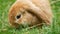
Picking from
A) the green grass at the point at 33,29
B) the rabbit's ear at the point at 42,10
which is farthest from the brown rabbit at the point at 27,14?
the green grass at the point at 33,29

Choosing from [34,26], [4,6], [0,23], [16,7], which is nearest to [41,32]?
[34,26]

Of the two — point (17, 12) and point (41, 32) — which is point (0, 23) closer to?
point (17, 12)

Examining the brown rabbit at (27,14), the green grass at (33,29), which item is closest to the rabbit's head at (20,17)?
the brown rabbit at (27,14)

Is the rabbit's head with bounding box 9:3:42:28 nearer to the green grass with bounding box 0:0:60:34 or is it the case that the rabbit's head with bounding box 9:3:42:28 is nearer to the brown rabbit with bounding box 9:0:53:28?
the brown rabbit with bounding box 9:0:53:28

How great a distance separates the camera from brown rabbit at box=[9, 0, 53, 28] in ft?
12.9

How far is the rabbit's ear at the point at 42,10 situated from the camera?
3.96 meters

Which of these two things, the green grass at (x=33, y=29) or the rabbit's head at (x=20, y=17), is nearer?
the green grass at (x=33, y=29)

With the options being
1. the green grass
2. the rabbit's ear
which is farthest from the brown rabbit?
the green grass

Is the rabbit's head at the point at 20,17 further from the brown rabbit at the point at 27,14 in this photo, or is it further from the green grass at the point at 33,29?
the green grass at the point at 33,29

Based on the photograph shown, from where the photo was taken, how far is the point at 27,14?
397 centimetres

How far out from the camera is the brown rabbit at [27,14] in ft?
12.9

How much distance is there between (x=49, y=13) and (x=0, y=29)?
814 millimetres

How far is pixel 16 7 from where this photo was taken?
13.0ft

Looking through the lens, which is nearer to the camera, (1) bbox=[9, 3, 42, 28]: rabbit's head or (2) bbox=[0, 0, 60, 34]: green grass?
(2) bbox=[0, 0, 60, 34]: green grass
